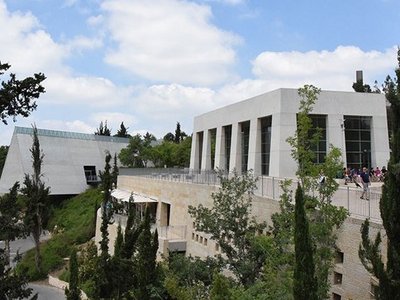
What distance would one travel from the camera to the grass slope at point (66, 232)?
34562 millimetres

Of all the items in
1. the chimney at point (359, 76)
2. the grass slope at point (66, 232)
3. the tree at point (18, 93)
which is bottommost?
the grass slope at point (66, 232)

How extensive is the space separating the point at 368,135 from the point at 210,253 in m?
18.3

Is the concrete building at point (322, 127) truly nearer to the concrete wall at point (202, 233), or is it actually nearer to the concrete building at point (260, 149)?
the concrete building at point (260, 149)

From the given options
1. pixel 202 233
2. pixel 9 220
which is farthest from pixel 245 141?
pixel 9 220

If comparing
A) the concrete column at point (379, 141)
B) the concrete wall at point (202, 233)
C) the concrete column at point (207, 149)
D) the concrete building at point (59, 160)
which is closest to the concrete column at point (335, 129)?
the concrete column at point (379, 141)

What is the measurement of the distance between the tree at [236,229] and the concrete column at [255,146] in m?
19.1

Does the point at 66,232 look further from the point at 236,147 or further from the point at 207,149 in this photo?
the point at 236,147

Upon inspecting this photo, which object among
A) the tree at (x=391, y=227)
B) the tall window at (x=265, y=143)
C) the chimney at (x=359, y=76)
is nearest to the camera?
the tree at (x=391, y=227)

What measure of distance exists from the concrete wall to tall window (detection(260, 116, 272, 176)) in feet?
26.9

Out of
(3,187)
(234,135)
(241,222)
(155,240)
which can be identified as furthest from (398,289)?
(3,187)

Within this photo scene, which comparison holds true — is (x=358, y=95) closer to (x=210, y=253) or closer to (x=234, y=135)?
(x=234, y=135)

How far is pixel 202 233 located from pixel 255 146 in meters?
12.9

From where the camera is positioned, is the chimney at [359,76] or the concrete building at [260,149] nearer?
the concrete building at [260,149]

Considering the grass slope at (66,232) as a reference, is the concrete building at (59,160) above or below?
above
